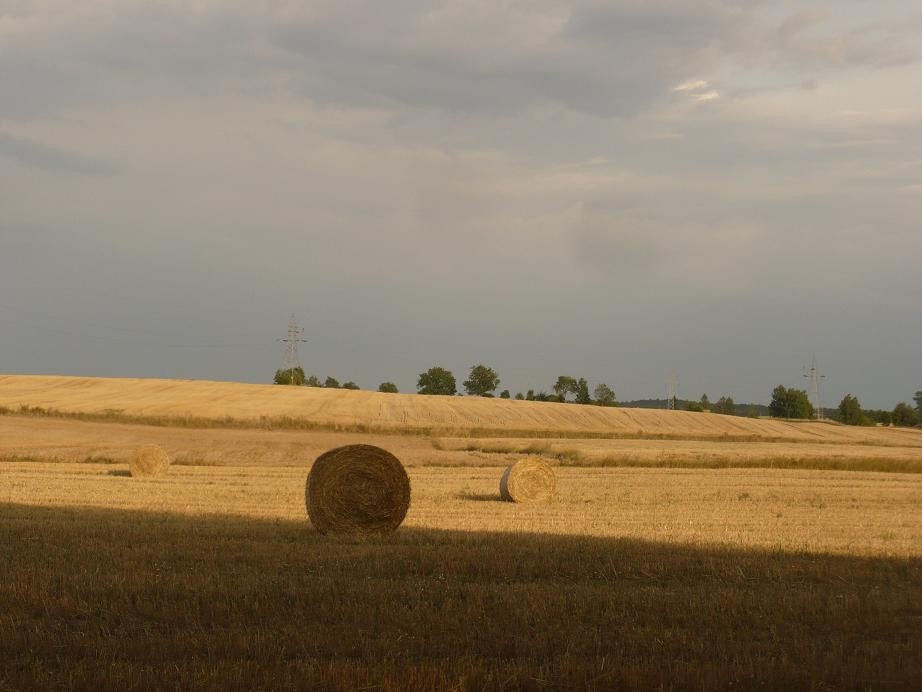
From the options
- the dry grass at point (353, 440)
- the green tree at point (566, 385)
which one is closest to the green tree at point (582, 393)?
the green tree at point (566, 385)

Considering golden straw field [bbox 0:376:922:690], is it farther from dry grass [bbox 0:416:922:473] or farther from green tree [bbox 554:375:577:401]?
green tree [bbox 554:375:577:401]

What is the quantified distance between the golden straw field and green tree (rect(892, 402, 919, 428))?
8146 cm

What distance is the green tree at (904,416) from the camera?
97.4 meters

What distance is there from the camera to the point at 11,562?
1029 centimetres

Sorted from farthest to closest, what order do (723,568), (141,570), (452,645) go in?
(723,568)
(141,570)
(452,645)

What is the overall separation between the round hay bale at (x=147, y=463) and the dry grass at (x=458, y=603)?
386 inches

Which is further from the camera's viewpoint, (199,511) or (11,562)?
(199,511)

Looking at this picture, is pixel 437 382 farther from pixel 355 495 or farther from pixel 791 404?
pixel 355 495

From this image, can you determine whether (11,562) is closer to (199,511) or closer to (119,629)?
(119,629)

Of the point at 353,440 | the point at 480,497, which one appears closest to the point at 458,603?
the point at 480,497

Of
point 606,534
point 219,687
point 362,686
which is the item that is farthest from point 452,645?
point 606,534

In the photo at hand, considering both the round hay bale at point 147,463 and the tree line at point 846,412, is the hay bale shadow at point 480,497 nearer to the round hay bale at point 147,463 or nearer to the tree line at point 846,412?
the round hay bale at point 147,463

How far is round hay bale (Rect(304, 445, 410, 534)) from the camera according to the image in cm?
1470

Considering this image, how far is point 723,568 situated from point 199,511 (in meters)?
9.27
